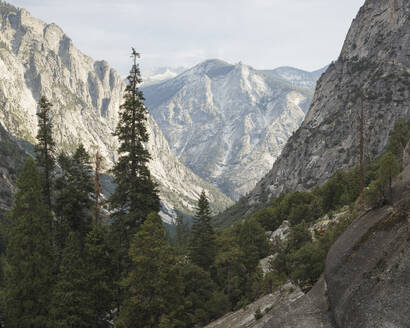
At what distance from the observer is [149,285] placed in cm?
2200

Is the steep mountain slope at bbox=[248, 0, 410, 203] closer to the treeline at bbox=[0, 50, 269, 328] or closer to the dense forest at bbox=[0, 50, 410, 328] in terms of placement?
the dense forest at bbox=[0, 50, 410, 328]

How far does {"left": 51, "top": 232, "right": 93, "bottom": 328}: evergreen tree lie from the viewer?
22.0m

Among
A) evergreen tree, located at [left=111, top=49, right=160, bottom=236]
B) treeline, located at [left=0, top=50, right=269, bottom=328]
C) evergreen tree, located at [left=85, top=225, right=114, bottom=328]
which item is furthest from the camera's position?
evergreen tree, located at [left=111, top=49, right=160, bottom=236]

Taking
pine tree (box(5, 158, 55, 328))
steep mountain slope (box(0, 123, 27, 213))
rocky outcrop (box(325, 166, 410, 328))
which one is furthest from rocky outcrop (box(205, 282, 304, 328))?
steep mountain slope (box(0, 123, 27, 213))

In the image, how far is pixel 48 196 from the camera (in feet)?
96.1

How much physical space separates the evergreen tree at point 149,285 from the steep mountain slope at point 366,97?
132 meters

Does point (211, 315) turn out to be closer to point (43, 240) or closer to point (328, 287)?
Result: point (43, 240)

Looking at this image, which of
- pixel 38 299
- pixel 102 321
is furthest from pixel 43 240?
pixel 102 321

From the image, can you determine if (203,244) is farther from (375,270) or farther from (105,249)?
(375,270)

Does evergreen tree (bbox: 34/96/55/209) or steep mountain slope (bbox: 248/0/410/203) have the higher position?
steep mountain slope (bbox: 248/0/410/203)

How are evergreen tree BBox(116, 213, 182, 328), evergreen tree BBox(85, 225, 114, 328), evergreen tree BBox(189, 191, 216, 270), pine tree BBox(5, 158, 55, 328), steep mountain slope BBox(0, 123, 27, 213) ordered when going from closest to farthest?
evergreen tree BBox(116, 213, 182, 328) < pine tree BBox(5, 158, 55, 328) < evergreen tree BBox(85, 225, 114, 328) < evergreen tree BBox(189, 191, 216, 270) < steep mountain slope BBox(0, 123, 27, 213)

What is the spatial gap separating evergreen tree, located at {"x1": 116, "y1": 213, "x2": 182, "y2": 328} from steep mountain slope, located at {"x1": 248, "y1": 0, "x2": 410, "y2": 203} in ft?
433

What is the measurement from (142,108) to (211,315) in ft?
78.8

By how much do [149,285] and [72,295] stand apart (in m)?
5.43
